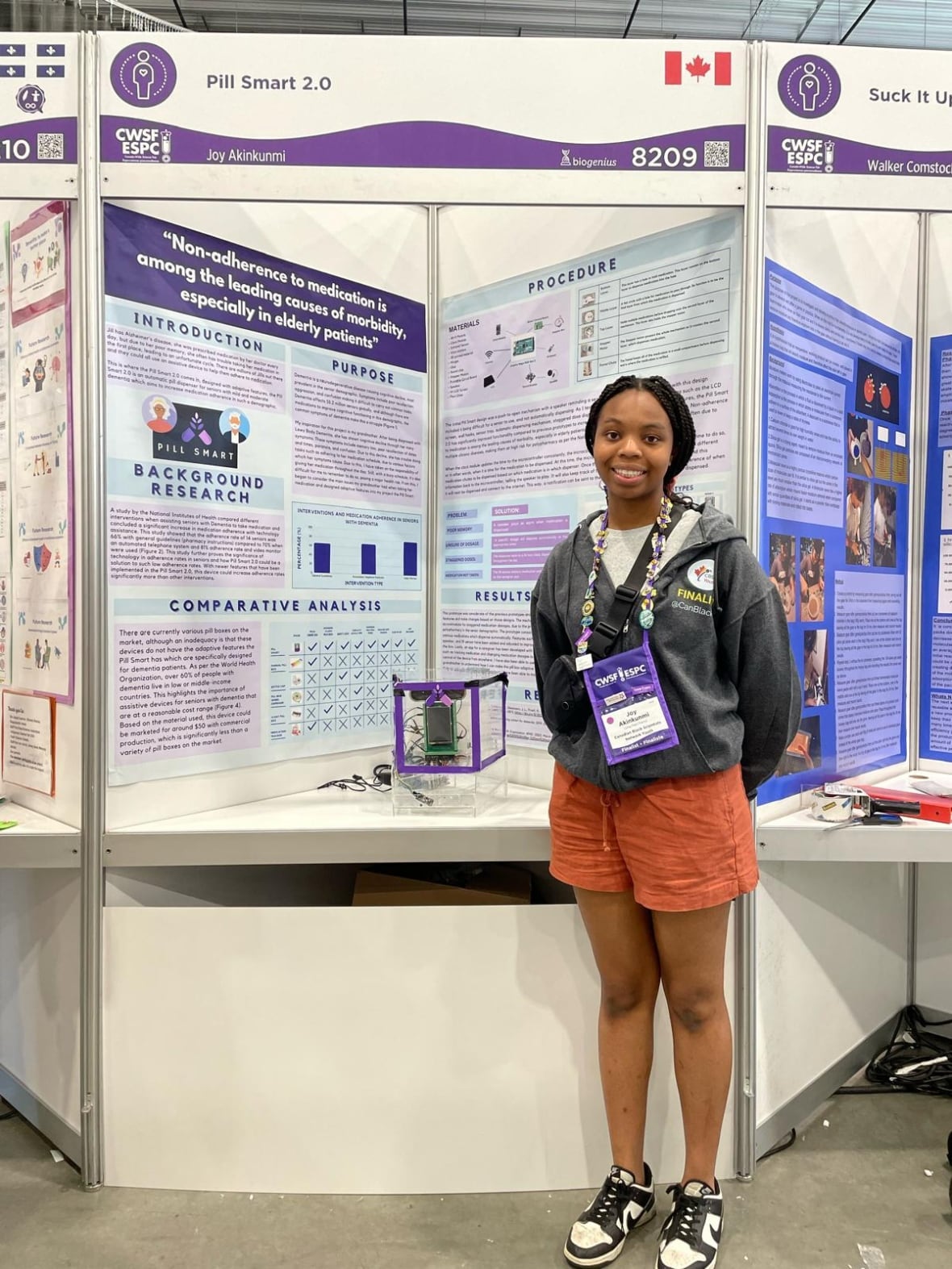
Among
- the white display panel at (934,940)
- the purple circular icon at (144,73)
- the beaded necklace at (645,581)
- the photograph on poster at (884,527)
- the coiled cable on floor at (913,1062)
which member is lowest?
the coiled cable on floor at (913,1062)

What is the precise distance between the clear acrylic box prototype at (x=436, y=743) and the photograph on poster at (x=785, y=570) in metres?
0.74

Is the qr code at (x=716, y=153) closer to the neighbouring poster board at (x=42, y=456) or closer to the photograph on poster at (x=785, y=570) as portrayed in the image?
the photograph on poster at (x=785, y=570)

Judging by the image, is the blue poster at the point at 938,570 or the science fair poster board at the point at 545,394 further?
the blue poster at the point at 938,570

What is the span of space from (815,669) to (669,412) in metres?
0.87

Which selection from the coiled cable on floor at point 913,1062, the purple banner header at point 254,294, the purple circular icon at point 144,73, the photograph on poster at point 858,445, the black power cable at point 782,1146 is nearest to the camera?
the purple circular icon at point 144,73

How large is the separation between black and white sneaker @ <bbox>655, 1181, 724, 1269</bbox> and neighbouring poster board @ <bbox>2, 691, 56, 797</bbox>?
1651 mm

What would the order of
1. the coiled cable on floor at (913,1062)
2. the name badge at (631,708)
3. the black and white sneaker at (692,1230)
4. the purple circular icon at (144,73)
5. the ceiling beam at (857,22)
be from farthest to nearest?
the ceiling beam at (857,22), the coiled cable on floor at (913,1062), the purple circular icon at (144,73), the black and white sneaker at (692,1230), the name badge at (631,708)

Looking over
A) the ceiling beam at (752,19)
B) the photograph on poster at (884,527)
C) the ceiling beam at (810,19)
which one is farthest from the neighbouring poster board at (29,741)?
the ceiling beam at (810,19)

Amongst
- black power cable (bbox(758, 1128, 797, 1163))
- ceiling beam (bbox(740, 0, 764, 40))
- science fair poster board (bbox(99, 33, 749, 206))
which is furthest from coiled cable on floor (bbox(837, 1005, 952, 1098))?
ceiling beam (bbox(740, 0, 764, 40))

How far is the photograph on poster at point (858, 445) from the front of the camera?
2.07 meters

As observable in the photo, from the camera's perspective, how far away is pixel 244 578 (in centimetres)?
202

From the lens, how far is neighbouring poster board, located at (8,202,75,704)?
1833 millimetres

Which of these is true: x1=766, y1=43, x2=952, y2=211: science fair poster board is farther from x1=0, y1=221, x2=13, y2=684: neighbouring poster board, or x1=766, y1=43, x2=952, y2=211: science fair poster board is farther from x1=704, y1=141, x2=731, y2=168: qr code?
x1=0, y1=221, x2=13, y2=684: neighbouring poster board

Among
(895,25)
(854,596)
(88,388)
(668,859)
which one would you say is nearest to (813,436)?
(854,596)
